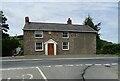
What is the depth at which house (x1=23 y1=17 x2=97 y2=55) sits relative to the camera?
157 feet

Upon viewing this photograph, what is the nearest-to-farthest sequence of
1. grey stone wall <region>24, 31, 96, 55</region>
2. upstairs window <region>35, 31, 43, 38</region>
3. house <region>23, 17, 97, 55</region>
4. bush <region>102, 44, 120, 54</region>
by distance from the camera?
grey stone wall <region>24, 31, 96, 55</region> → house <region>23, 17, 97, 55</region> → upstairs window <region>35, 31, 43, 38</region> → bush <region>102, 44, 120, 54</region>

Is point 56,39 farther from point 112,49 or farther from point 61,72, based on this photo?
point 61,72

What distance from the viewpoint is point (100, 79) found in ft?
43.7

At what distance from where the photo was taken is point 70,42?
50.4 m

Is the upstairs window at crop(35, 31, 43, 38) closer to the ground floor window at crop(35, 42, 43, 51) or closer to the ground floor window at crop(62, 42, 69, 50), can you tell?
the ground floor window at crop(35, 42, 43, 51)

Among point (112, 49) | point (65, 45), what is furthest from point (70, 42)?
point (112, 49)

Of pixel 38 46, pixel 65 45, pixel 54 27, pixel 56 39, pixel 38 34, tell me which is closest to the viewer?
pixel 38 46

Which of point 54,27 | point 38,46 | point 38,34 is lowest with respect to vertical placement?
point 38,46

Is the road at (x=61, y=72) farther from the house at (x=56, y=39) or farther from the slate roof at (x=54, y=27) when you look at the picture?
the slate roof at (x=54, y=27)

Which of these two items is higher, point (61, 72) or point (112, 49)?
point (112, 49)

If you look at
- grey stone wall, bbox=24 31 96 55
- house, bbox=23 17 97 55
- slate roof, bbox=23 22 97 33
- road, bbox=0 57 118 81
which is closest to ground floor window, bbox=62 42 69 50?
house, bbox=23 17 97 55

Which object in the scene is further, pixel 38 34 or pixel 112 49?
pixel 112 49

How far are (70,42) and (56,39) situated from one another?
277 cm

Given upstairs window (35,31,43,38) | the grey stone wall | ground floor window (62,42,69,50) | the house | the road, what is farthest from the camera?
ground floor window (62,42,69,50)
